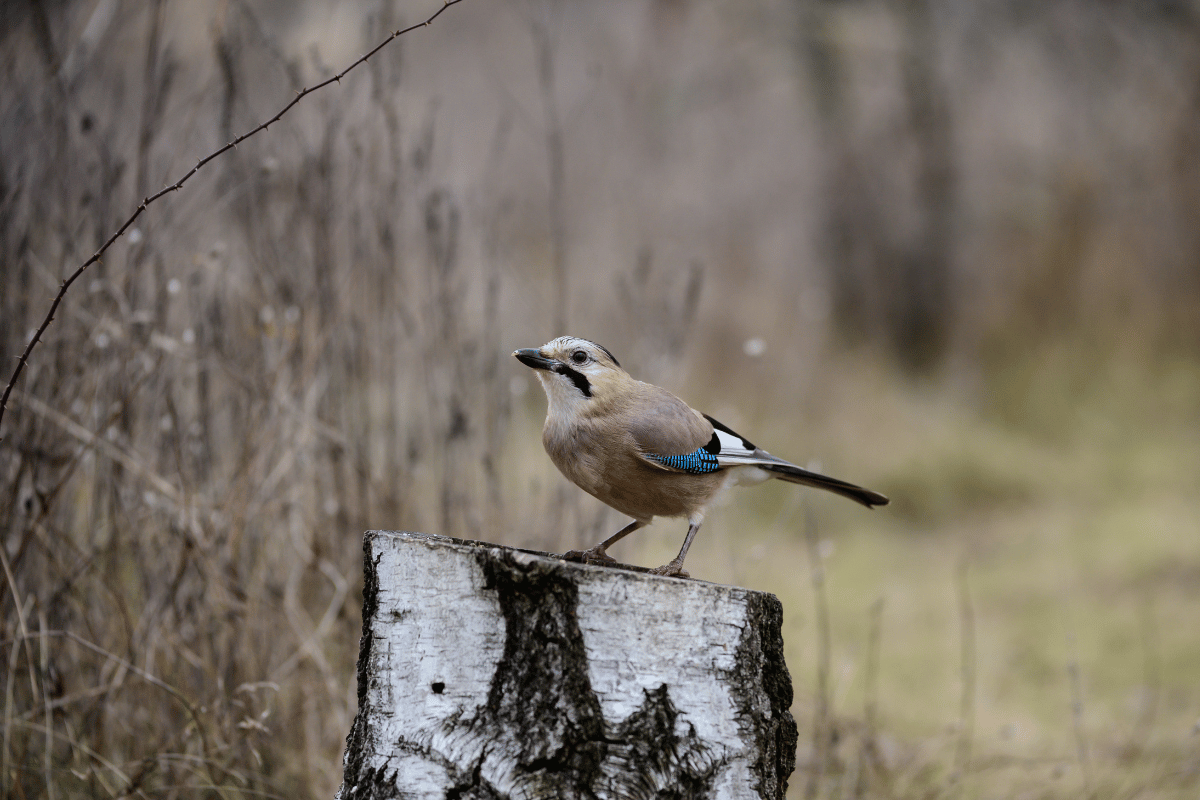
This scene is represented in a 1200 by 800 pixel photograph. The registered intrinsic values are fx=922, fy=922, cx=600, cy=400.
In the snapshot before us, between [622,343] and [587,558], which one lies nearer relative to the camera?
[587,558]

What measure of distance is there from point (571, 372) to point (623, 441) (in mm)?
188

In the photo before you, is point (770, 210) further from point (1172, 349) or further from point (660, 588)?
point (660, 588)

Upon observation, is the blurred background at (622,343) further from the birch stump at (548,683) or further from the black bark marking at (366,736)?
the birch stump at (548,683)

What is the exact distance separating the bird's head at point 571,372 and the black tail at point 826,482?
0.42 m

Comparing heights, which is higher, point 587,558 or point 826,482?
point 826,482

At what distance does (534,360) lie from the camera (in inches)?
72.2

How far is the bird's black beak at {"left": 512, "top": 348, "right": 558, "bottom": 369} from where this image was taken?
5.96ft

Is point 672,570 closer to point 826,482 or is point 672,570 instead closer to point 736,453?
point 736,453

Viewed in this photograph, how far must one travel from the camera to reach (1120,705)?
380 cm

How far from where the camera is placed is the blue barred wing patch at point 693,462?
5.94 ft

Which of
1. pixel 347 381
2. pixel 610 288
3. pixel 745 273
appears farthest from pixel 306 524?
pixel 745 273

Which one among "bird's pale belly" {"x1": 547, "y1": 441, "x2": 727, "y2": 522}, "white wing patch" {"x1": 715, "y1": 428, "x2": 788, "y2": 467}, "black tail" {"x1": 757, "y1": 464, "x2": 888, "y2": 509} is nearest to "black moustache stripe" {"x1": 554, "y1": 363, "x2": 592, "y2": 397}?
"bird's pale belly" {"x1": 547, "y1": 441, "x2": 727, "y2": 522}

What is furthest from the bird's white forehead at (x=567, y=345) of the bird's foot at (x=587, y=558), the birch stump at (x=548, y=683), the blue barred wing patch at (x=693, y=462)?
the birch stump at (x=548, y=683)

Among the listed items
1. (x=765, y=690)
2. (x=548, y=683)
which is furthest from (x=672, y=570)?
(x=548, y=683)
